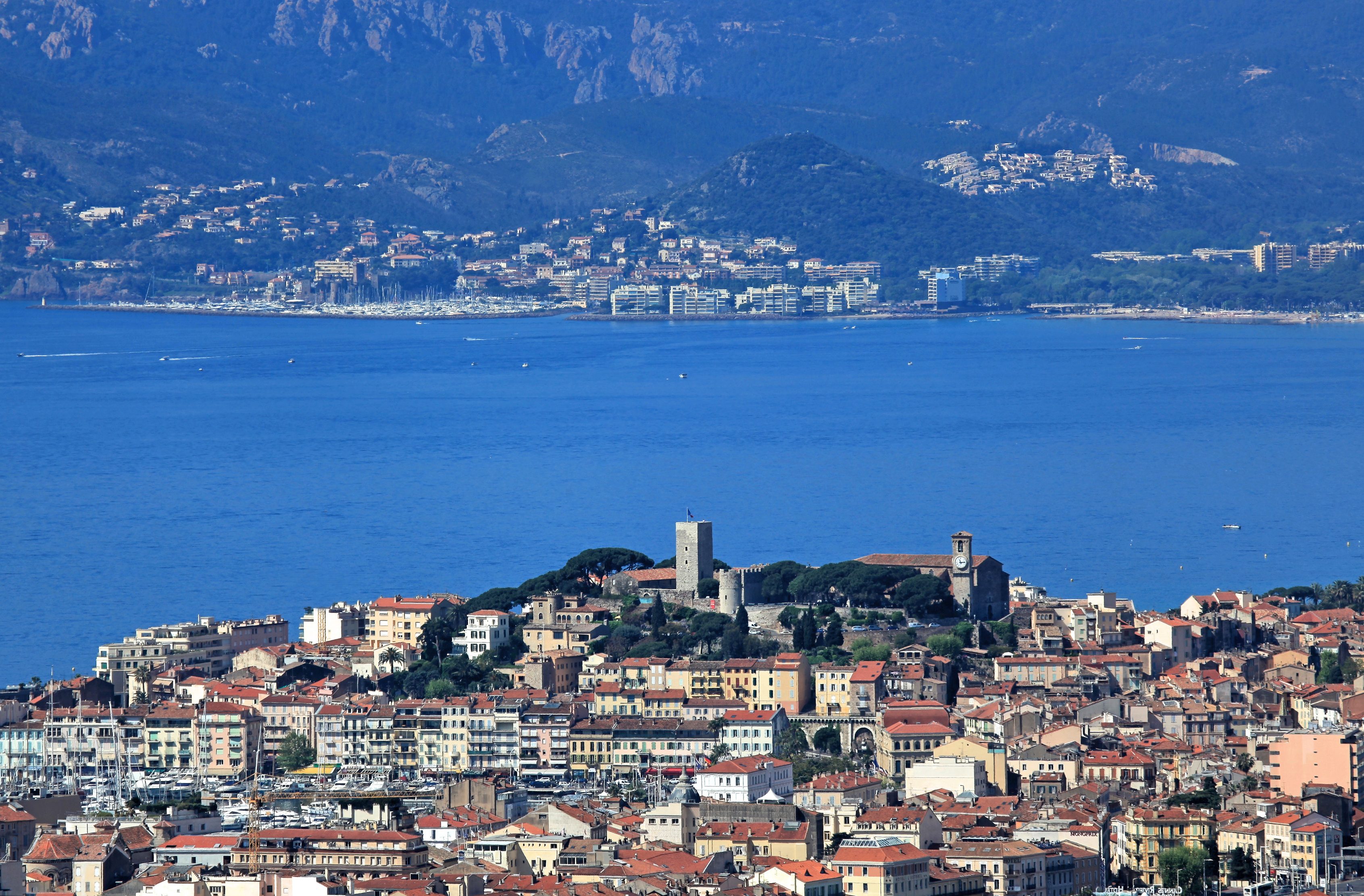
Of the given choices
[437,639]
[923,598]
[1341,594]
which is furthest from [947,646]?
[1341,594]

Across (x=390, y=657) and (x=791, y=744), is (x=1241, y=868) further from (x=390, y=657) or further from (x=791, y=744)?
(x=390, y=657)

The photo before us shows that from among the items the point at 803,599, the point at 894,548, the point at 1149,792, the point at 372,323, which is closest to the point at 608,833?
the point at 1149,792

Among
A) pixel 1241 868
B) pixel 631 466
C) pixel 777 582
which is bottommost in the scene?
pixel 1241 868

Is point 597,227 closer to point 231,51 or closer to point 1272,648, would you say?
point 231,51

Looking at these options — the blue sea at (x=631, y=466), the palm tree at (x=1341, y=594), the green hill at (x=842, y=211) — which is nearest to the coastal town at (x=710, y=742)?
the palm tree at (x=1341, y=594)

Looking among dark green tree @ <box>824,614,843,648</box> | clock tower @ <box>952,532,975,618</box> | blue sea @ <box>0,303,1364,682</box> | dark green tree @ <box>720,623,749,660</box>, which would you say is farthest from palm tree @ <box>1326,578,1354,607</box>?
dark green tree @ <box>720,623,749,660</box>

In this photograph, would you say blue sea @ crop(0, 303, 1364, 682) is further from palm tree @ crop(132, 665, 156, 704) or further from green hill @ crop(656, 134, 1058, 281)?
green hill @ crop(656, 134, 1058, 281)
